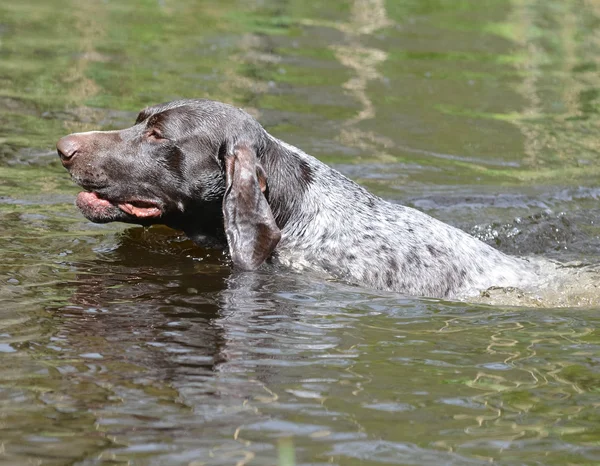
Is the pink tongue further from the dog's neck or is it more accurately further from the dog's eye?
the dog's neck

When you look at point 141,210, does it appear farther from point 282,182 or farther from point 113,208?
point 282,182

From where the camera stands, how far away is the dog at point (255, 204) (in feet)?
22.7

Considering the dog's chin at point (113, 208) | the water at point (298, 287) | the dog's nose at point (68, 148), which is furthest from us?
the dog's chin at point (113, 208)

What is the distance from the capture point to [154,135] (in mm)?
6988

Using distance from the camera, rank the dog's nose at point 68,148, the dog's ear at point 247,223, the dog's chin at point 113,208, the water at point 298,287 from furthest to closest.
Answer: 1. the dog's chin at point 113,208
2. the dog's nose at point 68,148
3. the dog's ear at point 247,223
4. the water at point 298,287

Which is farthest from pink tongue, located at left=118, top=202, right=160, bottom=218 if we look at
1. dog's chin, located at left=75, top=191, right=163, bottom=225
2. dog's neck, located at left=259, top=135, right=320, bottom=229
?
dog's neck, located at left=259, top=135, right=320, bottom=229

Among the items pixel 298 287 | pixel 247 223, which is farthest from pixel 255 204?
pixel 298 287

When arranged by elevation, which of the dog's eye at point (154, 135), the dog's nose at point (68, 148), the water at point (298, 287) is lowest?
the water at point (298, 287)

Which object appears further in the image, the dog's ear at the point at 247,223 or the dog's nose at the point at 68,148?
the dog's nose at the point at 68,148

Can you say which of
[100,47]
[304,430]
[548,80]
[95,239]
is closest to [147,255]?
[95,239]

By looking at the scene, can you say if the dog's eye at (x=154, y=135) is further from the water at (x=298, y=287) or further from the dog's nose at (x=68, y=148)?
the water at (x=298, y=287)

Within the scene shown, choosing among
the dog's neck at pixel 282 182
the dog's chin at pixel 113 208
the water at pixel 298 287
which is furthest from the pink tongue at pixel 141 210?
the dog's neck at pixel 282 182

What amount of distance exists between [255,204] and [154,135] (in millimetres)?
853

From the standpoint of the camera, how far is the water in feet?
14.9
